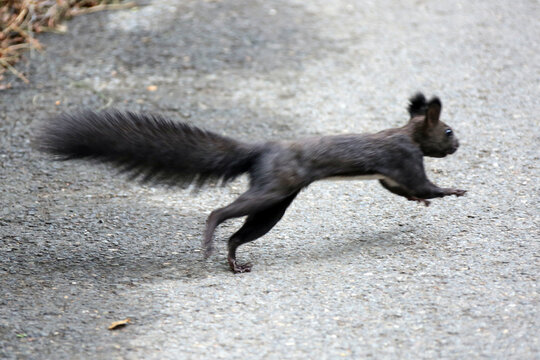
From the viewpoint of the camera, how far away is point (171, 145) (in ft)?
11.8

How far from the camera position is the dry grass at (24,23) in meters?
6.28

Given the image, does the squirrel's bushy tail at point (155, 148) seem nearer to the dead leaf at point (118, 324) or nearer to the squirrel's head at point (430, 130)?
the dead leaf at point (118, 324)

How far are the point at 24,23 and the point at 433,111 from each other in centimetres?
436

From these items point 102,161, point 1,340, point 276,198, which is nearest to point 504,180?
point 276,198

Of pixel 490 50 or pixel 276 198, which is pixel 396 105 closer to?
pixel 490 50

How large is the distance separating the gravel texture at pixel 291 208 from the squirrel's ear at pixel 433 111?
24.1 inches

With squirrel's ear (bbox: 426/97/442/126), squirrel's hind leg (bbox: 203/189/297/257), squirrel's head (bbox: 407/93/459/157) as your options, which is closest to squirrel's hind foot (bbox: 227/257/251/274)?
squirrel's hind leg (bbox: 203/189/297/257)

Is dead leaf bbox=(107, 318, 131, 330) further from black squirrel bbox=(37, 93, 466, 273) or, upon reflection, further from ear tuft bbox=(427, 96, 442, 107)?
ear tuft bbox=(427, 96, 442, 107)

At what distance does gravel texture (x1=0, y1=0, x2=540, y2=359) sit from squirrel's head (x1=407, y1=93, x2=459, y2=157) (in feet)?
1.44

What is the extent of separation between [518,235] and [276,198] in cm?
145

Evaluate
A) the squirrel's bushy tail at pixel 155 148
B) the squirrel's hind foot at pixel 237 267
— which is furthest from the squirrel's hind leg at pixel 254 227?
the squirrel's bushy tail at pixel 155 148

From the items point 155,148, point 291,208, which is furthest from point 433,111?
point 155,148

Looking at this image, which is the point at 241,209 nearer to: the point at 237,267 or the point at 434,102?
the point at 237,267

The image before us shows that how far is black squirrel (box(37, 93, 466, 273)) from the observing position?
136 inches
